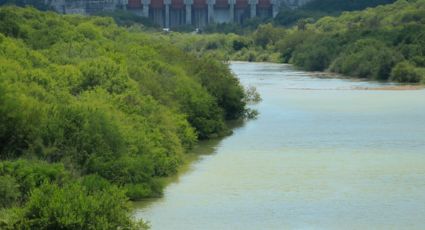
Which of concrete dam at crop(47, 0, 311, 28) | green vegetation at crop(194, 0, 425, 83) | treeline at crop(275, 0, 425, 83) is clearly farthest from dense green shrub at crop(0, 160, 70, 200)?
concrete dam at crop(47, 0, 311, 28)

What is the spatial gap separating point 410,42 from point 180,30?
166ft

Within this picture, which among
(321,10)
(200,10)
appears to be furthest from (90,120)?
(200,10)

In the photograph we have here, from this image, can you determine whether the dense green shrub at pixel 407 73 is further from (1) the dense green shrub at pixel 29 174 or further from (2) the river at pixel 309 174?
(1) the dense green shrub at pixel 29 174

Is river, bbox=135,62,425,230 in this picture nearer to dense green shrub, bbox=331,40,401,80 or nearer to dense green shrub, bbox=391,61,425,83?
dense green shrub, bbox=391,61,425,83

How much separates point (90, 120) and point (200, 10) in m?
110

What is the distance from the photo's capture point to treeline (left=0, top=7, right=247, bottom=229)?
23.9 m

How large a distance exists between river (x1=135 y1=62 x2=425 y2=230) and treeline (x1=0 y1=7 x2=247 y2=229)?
101 centimetres

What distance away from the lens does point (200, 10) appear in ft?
456

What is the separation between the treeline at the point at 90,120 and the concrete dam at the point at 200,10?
282 feet

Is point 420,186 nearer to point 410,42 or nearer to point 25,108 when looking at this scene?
point 25,108

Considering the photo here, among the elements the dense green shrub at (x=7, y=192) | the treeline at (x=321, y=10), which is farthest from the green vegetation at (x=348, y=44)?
the dense green shrub at (x=7, y=192)

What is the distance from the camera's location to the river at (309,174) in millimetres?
27453

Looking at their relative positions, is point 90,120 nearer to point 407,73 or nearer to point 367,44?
point 407,73

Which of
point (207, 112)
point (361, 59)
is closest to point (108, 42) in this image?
point (207, 112)
